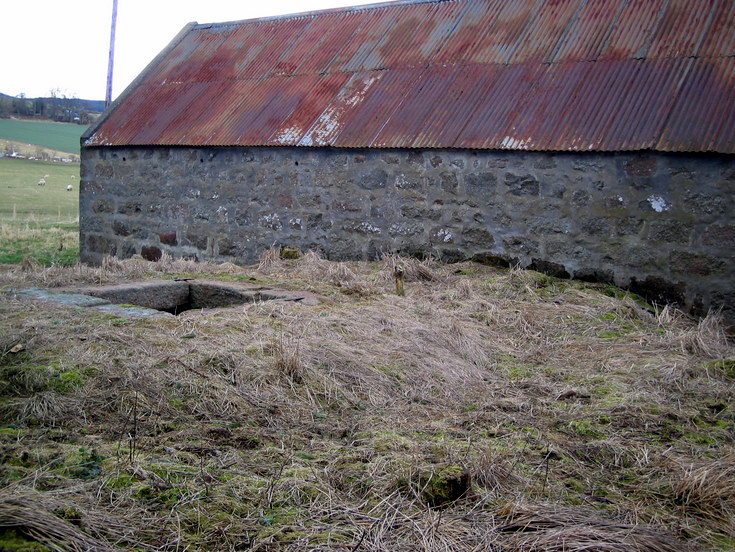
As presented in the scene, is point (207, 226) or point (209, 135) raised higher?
point (209, 135)

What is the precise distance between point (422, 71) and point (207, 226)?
4083mm

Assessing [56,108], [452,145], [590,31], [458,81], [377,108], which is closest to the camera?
[452,145]

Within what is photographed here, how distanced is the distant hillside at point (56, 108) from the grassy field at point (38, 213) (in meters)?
10.7

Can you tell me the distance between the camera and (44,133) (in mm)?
46094

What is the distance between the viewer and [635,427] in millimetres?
4238

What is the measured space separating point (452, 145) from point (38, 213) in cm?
1786

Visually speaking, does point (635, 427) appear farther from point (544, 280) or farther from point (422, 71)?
point (422, 71)

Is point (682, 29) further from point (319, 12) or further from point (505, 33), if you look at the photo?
point (319, 12)

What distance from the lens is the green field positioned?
1704 inches

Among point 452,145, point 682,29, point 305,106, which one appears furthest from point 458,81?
point 682,29

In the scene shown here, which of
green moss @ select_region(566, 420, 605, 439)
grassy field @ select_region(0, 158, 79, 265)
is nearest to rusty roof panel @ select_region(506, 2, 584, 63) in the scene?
green moss @ select_region(566, 420, 605, 439)

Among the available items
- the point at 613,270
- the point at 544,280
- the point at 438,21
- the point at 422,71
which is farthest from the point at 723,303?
the point at 438,21

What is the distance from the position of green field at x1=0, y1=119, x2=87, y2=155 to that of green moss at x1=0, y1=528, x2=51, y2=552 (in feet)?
146

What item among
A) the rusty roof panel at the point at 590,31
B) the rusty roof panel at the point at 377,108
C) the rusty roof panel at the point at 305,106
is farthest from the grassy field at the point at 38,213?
the rusty roof panel at the point at 590,31
